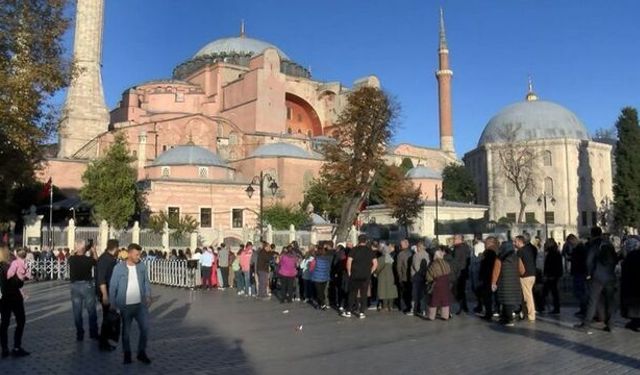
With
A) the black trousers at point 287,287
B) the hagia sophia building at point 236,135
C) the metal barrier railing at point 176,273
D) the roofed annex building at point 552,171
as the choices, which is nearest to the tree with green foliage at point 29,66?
the metal barrier railing at point 176,273

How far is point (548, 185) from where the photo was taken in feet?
165

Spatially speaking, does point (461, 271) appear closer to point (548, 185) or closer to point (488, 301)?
point (488, 301)

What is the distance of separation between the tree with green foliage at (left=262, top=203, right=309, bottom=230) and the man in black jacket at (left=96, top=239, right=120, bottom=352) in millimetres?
26236

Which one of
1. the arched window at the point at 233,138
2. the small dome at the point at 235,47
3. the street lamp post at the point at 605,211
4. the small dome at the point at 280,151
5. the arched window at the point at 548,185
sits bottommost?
the street lamp post at the point at 605,211

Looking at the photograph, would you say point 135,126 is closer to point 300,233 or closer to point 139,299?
point 300,233

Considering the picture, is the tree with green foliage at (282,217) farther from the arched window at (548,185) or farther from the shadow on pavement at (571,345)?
the shadow on pavement at (571,345)

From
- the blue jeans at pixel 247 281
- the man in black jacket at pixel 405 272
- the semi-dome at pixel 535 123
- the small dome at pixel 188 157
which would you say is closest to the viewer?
the man in black jacket at pixel 405 272

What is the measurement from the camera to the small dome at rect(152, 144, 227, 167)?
3681cm

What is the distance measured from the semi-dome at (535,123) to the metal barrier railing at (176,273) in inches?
1574

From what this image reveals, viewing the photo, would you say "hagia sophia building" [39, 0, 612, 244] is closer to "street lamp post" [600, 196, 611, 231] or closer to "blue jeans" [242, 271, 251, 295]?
"street lamp post" [600, 196, 611, 231]

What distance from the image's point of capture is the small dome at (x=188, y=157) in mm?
36812

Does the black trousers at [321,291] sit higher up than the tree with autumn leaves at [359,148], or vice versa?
the tree with autumn leaves at [359,148]

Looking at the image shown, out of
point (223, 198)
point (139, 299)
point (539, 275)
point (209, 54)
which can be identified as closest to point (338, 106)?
point (209, 54)

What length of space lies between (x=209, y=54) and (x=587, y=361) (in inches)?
2157
